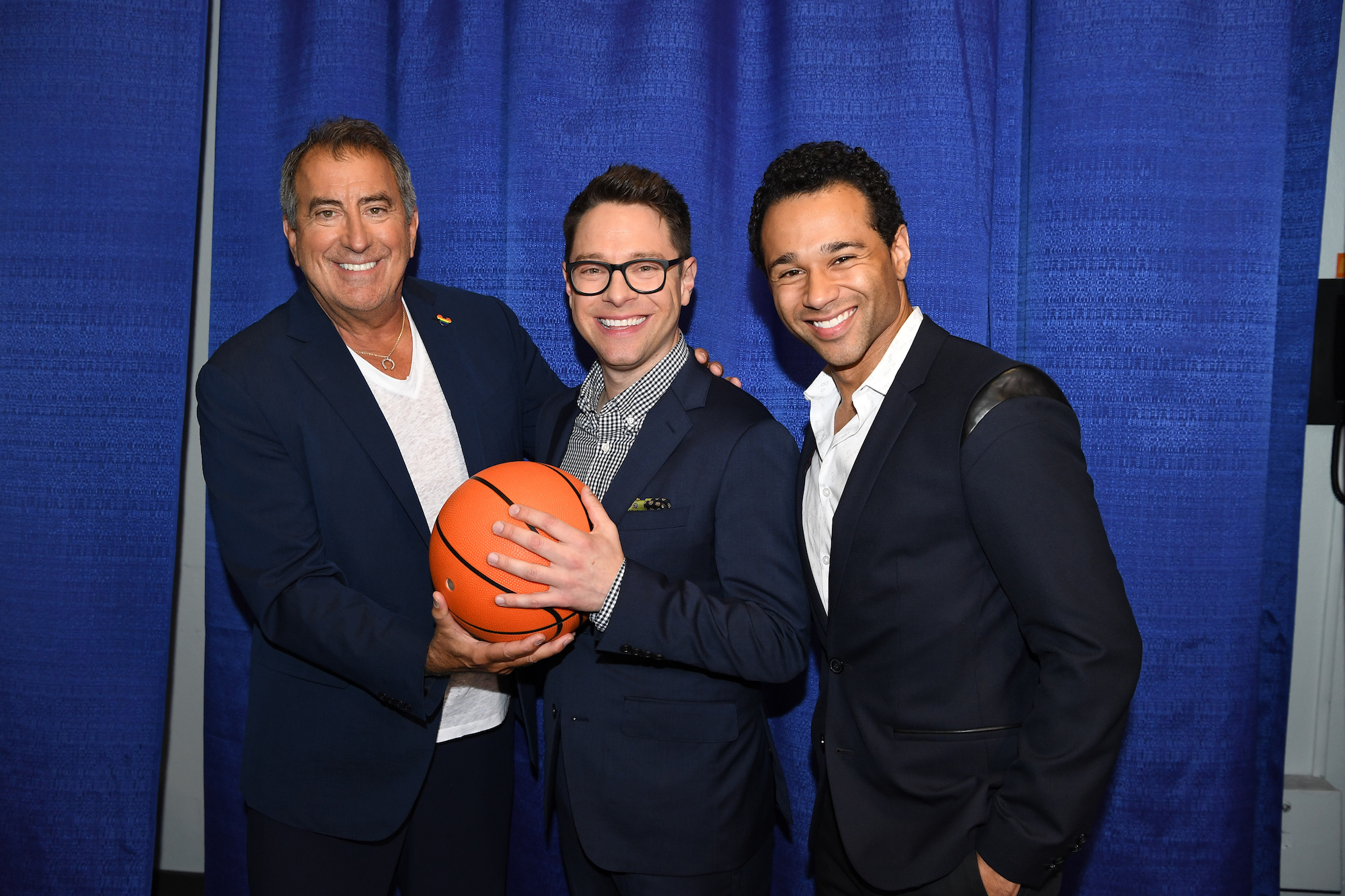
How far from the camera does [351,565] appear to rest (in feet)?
4.68

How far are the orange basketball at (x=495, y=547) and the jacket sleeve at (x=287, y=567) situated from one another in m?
0.22

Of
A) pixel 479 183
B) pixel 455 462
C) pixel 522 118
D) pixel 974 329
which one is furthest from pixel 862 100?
pixel 455 462

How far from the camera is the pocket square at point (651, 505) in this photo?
4.10 ft

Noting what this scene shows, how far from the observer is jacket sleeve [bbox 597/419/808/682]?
1155 mm

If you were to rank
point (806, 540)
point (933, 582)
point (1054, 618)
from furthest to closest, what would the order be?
point (806, 540)
point (933, 582)
point (1054, 618)

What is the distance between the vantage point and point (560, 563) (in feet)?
3.66

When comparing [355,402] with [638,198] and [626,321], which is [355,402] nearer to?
[626,321]

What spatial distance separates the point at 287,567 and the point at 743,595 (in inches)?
33.1

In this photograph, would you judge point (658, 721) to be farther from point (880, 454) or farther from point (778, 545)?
point (880, 454)

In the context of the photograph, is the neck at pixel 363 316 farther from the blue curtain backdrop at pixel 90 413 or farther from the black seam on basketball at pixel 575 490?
the blue curtain backdrop at pixel 90 413

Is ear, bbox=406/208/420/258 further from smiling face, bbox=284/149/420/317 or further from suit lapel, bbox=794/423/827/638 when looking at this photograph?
suit lapel, bbox=794/423/827/638

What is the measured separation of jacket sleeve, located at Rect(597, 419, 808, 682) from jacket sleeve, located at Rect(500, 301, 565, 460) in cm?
60

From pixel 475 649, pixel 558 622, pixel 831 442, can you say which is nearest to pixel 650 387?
pixel 831 442

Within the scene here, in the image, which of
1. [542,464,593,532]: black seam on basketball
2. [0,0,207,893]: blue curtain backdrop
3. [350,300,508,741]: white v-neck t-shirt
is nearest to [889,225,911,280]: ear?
[542,464,593,532]: black seam on basketball
